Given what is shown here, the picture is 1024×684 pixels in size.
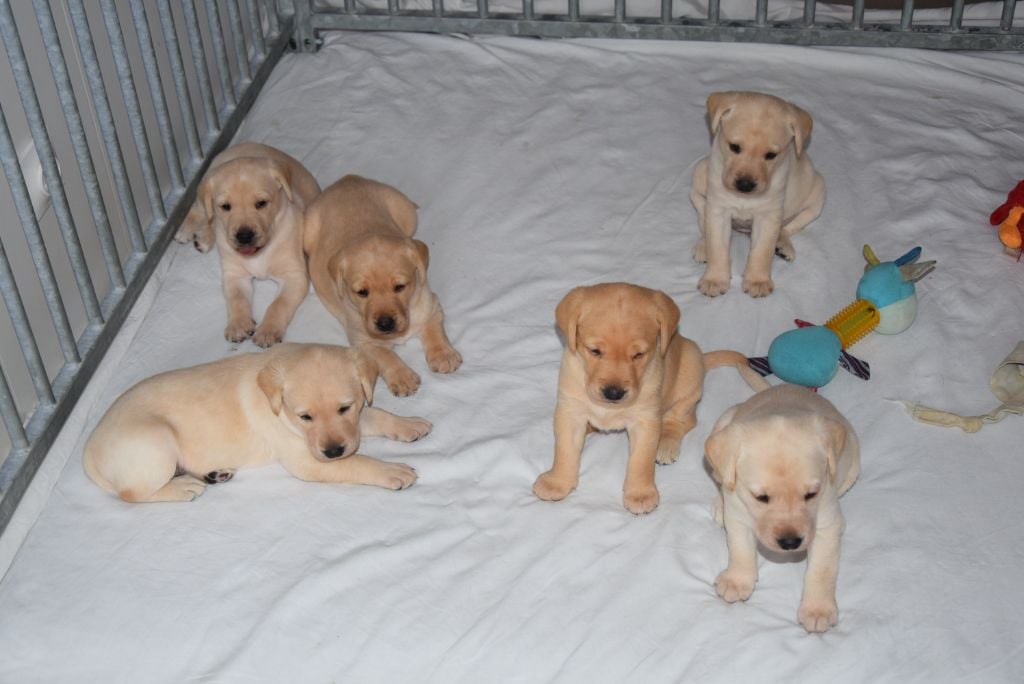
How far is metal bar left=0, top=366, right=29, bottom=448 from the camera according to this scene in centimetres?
428

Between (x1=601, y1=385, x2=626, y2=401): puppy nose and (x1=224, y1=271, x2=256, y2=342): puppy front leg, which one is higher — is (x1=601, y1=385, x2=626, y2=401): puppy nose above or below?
above

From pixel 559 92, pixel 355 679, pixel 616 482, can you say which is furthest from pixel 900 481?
pixel 559 92

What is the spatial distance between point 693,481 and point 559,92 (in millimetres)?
2894

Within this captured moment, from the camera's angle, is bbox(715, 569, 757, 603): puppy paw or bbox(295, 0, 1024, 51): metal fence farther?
bbox(295, 0, 1024, 51): metal fence

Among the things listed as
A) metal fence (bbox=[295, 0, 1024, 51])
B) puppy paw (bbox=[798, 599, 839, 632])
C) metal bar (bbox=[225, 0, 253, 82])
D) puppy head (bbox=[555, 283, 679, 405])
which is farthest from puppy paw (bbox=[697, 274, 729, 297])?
metal bar (bbox=[225, 0, 253, 82])

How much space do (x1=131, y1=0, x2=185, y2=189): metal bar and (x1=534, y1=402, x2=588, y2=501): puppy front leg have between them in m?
2.39

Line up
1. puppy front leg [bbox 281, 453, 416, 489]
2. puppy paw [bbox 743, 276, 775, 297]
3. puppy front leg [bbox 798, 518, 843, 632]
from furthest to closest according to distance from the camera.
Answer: puppy paw [bbox 743, 276, 775, 297]
puppy front leg [bbox 281, 453, 416, 489]
puppy front leg [bbox 798, 518, 843, 632]

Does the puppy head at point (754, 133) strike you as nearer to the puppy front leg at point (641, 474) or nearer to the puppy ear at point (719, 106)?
the puppy ear at point (719, 106)

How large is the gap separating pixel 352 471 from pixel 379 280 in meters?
0.79

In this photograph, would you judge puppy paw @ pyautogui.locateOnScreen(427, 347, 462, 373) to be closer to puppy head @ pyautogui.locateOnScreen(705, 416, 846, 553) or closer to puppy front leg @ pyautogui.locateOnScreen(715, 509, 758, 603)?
puppy front leg @ pyautogui.locateOnScreen(715, 509, 758, 603)

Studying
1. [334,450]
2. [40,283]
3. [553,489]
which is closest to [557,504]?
[553,489]

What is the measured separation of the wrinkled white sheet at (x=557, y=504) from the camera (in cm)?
387

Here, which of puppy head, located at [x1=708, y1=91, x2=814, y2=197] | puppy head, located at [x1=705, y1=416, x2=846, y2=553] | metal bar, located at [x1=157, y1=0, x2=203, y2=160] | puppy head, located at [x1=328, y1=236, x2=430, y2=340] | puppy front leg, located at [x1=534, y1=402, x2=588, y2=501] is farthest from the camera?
metal bar, located at [x1=157, y1=0, x2=203, y2=160]

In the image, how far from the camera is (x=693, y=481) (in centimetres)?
437
